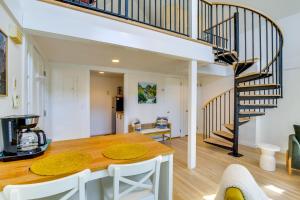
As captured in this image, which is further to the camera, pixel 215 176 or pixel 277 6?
pixel 277 6

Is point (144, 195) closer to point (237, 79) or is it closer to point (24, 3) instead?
point (24, 3)

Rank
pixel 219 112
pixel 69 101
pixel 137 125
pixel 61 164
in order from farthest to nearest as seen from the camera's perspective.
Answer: pixel 219 112
pixel 137 125
pixel 69 101
pixel 61 164

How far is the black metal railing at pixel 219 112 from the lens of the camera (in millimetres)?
4695

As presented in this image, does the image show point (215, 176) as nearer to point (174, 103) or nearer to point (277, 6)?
point (174, 103)

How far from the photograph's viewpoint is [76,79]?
3.92 metres

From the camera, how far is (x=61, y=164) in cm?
113

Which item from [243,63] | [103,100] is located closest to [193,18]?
[243,63]

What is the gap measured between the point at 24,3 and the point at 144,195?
2234 mm

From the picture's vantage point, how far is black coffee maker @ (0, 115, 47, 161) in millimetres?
1171

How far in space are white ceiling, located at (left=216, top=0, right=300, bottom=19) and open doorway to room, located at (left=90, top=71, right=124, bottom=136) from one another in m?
4.32

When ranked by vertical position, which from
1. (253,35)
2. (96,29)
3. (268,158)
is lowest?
(268,158)

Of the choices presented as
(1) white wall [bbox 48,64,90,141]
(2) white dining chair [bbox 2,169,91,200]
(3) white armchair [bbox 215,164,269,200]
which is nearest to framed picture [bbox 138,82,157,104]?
(1) white wall [bbox 48,64,90,141]

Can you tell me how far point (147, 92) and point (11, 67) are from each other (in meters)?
3.65

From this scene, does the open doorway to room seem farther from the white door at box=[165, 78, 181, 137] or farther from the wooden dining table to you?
the wooden dining table
